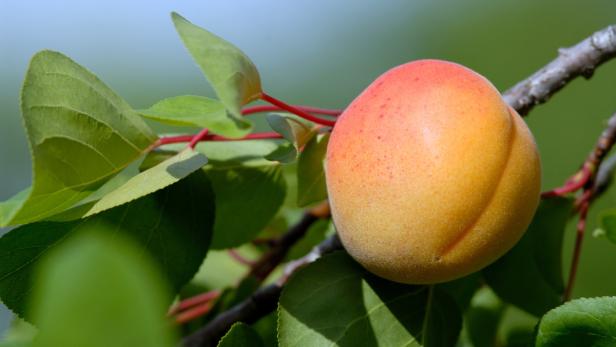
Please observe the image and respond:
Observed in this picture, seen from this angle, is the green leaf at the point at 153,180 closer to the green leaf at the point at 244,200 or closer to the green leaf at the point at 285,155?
the green leaf at the point at 285,155

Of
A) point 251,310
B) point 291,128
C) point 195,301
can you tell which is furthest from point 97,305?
point 195,301

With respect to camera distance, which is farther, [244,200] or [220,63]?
[244,200]

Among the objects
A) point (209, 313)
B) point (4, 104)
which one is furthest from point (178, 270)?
point (4, 104)

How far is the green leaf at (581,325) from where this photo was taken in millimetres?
665

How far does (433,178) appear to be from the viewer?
26.5 inches

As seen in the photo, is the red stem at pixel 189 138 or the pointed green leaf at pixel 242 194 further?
the pointed green leaf at pixel 242 194

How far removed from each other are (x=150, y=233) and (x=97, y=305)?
1.77 ft

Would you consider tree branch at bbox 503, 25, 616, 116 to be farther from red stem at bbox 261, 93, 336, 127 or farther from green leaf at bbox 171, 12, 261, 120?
green leaf at bbox 171, 12, 261, 120

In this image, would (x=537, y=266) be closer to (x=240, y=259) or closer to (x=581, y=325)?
(x=581, y=325)

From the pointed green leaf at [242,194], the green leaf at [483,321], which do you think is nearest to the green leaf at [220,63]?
the pointed green leaf at [242,194]

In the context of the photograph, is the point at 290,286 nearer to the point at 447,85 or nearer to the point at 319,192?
the point at 319,192

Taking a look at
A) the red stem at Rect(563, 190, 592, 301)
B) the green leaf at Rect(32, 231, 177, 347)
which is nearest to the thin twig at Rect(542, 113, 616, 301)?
the red stem at Rect(563, 190, 592, 301)

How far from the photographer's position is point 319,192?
87cm

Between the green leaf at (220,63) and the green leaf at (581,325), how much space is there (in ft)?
1.08
